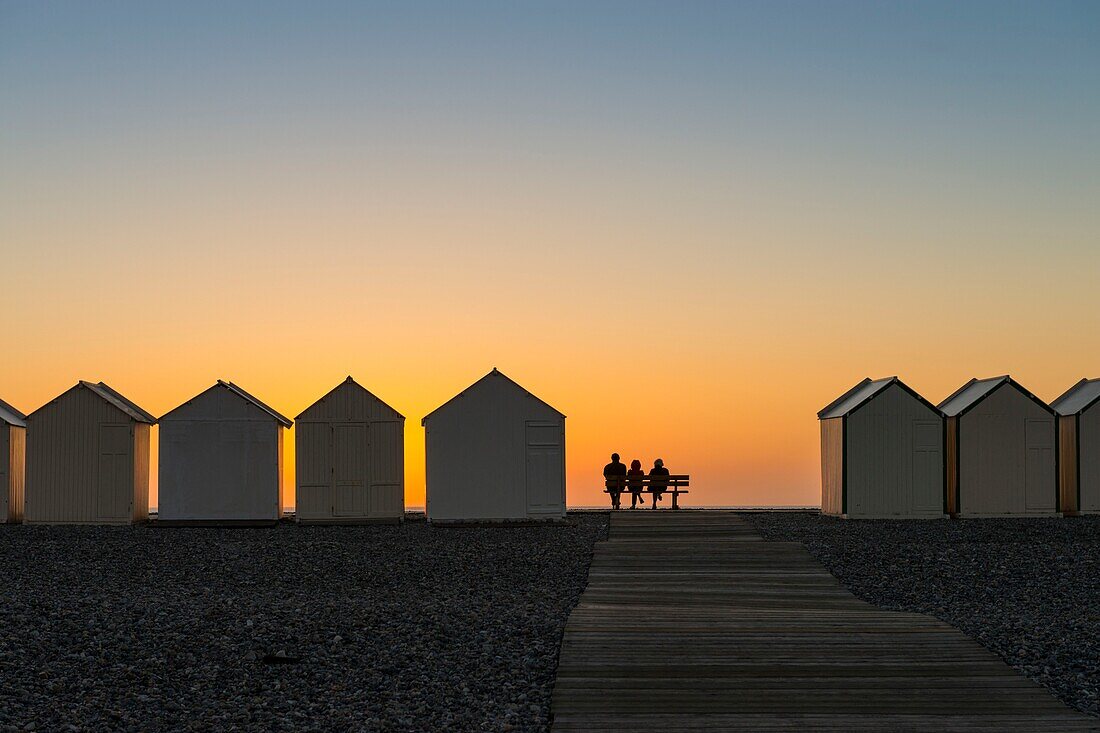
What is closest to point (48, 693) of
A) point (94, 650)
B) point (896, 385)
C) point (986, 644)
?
point (94, 650)

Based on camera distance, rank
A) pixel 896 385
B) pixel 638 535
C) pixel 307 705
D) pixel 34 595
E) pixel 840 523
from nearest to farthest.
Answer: pixel 307 705 → pixel 34 595 → pixel 638 535 → pixel 840 523 → pixel 896 385

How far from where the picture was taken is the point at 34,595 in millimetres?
16078

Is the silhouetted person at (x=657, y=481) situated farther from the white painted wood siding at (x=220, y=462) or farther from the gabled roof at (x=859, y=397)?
the white painted wood siding at (x=220, y=462)

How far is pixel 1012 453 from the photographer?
96.5 feet

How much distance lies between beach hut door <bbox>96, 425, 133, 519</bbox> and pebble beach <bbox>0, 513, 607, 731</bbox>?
7624mm

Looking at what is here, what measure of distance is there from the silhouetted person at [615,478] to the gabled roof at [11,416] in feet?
47.1

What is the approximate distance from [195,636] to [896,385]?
1967cm

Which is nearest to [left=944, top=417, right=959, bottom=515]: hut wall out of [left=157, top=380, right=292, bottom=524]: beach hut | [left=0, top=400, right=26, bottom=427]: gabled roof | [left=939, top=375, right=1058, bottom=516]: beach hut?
[left=939, top=375, right=1058, bottom=516]: beach hut

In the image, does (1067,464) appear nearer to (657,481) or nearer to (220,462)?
(657,481)

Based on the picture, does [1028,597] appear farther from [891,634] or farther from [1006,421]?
[1006,421]

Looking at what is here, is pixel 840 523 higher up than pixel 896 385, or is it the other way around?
pixel 896 385

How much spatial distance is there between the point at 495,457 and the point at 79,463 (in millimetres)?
9461

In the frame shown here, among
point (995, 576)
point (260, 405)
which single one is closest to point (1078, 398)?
point (995, 576)

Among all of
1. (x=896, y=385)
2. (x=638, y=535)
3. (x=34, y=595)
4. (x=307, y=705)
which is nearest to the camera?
(x=307, y=705)
